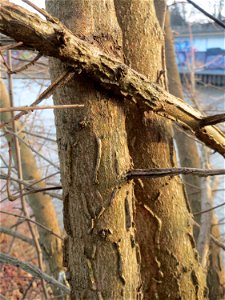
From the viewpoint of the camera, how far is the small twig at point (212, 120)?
2.63 ft

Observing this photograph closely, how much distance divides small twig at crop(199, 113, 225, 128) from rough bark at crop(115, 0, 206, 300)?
137 millimetres

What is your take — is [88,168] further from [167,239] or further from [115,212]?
[167,239]

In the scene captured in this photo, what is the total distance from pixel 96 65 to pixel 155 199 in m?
0.43

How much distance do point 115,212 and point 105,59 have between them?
1.01ft

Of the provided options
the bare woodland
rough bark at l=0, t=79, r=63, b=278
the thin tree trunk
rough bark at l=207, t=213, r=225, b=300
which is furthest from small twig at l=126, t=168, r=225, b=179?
the thin tree trunk

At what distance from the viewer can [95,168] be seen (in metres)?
0.77

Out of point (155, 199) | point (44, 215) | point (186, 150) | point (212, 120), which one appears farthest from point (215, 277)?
point (212, 120)

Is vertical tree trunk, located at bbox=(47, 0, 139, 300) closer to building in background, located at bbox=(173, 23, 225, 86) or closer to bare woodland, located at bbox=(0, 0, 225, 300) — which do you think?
bare woodland, located at bbox=(0, 0, 225, 300)

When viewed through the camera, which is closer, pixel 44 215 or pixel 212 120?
pixel 212 120

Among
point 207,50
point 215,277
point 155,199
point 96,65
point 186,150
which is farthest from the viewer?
point 207,50

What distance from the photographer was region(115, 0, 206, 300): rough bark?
3.26 ft

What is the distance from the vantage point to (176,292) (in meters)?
1.02

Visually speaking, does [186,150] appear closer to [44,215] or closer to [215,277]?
[215,277]

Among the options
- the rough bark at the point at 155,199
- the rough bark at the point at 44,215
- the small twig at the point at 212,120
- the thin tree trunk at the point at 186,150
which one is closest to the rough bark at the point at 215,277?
the thin tree trunk at the point at 186,150
